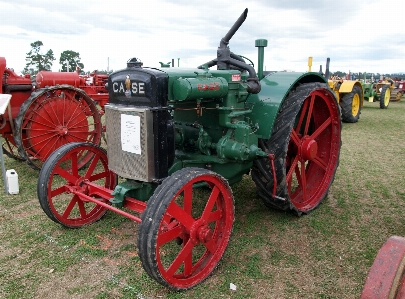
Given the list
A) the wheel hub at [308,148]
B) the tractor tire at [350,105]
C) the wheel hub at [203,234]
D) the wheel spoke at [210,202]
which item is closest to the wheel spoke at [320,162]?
the wheel hub at [308,148]

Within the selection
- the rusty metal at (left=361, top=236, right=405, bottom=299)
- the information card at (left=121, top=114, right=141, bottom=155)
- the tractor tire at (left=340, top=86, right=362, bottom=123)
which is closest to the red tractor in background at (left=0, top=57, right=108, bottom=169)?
the information card at (left=121, top=114, right=141, bottom=155)

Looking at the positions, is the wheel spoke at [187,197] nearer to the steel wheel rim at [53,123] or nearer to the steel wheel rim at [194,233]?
the steel wheel rim at [194,233]

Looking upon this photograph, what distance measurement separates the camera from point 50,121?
17.6 ft

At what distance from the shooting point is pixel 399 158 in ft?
21.2

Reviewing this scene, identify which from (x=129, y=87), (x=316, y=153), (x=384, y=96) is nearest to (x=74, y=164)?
(x=129, y=87)

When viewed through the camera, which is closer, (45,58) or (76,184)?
(76,184)

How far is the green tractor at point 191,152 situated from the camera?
2602 mm

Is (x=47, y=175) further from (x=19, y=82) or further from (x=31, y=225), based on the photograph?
(x=19, y=82)

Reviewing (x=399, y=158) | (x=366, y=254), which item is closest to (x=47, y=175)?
(x=366, y=254)

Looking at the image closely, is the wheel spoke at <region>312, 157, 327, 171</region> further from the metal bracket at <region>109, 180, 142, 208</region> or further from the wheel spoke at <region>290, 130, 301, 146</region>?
the metal bracket at <region>109, 180, 142, 208</region>

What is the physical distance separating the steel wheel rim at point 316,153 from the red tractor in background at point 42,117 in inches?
108

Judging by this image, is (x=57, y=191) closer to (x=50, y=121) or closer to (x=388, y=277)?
(x=50, y=121)

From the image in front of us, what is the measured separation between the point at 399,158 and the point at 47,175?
5.76m

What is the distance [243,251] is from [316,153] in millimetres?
1431
